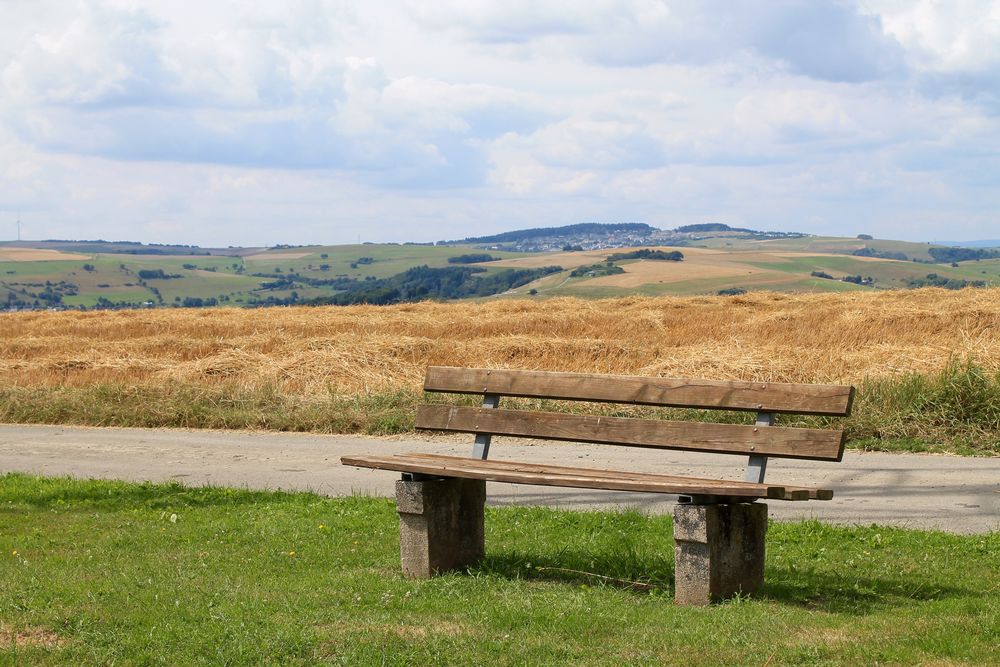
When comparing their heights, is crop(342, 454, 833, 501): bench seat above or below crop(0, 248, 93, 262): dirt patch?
above

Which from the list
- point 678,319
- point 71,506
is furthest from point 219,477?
point 678,319

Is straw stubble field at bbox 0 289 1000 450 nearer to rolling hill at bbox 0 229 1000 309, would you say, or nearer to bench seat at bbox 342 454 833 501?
bench seat at bbox 342 454 833 501

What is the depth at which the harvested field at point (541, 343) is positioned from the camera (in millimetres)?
15062

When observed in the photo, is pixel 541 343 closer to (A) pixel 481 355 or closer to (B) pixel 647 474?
(A) pixel 481 355

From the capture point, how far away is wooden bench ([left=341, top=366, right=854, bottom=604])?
5.36 m

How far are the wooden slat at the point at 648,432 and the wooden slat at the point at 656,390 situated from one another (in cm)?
11

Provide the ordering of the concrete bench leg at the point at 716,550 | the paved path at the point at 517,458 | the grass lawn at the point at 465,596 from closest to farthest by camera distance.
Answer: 1. the grass lawn at the point at 465,596
2. the concrete bench leg at the point at 716,550
3. the paved path at the point at 517,458

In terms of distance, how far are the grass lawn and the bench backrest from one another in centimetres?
73

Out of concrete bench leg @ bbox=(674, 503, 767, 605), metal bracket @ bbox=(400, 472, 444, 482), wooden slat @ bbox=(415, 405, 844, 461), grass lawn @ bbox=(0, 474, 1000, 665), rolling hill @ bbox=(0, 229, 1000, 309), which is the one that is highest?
wooden slat @ bbox=(415, 405, 844, 461)

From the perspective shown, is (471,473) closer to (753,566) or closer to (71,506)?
(753,566)

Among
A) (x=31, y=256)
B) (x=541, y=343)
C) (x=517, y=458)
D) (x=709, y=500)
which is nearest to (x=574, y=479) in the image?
(x=709, y=500)

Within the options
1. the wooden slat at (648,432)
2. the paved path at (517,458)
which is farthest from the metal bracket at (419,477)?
the paved path at (517,458)

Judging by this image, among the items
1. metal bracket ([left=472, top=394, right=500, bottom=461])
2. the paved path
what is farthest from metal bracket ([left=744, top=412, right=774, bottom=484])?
the paved path

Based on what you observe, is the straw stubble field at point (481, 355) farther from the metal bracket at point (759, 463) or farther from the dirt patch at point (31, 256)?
the dirt patch at point (31, 256)
